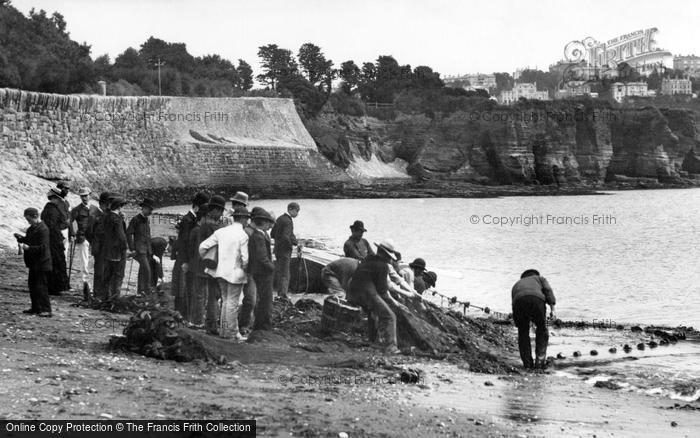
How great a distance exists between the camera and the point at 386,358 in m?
11.9

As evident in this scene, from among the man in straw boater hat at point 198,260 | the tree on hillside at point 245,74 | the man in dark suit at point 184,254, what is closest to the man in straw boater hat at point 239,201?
the man in straw boater hat at point 198,260

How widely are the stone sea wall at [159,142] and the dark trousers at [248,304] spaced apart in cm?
4244

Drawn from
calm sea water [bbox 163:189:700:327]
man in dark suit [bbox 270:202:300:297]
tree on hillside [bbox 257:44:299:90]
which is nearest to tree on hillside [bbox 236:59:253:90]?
tree on hillside [bbox 257:44:299:90]

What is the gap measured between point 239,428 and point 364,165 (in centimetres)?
9780

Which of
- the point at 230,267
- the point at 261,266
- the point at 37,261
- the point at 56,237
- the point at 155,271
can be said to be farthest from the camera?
the point at 155,271

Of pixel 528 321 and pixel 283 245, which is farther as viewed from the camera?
pixel 283 245

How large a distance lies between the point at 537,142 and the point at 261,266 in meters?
104

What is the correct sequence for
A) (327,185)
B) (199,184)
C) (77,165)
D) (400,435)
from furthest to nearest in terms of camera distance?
(327,185)
(199,184)
(77,165)
(400,435)

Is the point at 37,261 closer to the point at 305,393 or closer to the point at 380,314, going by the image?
the point at 380,314

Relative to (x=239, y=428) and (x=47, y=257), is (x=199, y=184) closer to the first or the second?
(x=47, y=257)

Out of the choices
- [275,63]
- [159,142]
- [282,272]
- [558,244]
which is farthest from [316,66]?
[282,272]

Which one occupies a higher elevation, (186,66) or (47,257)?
(186,66)

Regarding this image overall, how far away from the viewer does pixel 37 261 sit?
12539 mm

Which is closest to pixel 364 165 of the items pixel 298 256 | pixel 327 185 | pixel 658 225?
pixel 327 185
